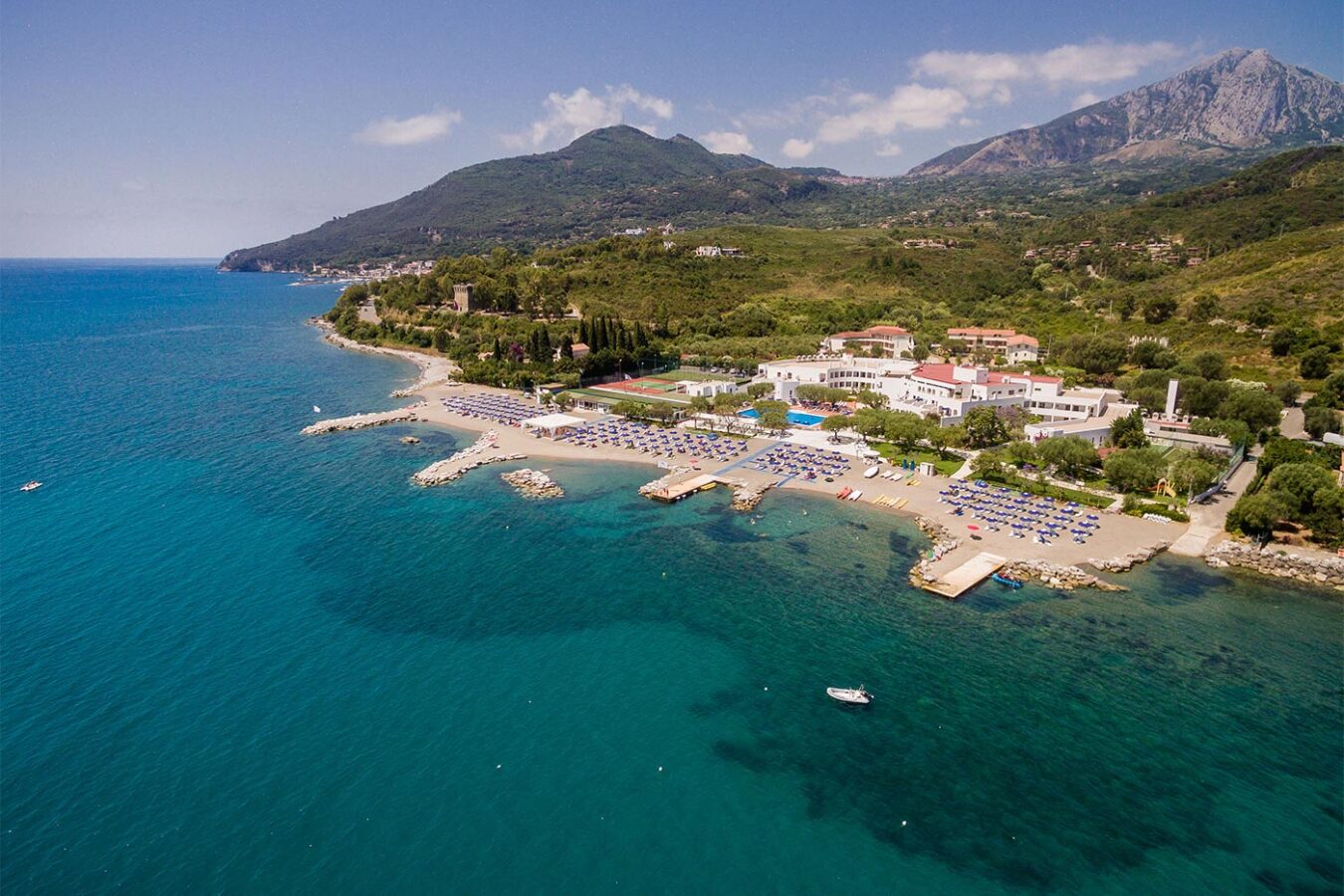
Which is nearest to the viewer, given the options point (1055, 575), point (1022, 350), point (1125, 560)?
point (1055, 575)

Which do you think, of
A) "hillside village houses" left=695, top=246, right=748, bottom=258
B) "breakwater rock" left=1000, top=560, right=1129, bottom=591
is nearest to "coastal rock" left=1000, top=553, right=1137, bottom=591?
"breakwater rock" left=1000, top=560, right=1129, bottom=591

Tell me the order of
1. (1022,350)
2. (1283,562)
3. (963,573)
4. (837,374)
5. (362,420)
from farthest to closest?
(1022,350) < (837,374) < (362,420) < (1283,562) < (963,573)

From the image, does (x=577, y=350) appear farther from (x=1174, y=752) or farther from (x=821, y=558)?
(x=1174, y=752)

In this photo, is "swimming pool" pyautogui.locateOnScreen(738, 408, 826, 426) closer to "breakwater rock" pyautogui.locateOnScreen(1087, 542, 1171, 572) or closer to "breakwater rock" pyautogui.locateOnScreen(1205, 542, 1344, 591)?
"breakwater rock" pyautogui.locateOnScreen(1087, 542, 1171, 572)

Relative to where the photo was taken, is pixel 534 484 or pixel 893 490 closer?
pixel 893 490

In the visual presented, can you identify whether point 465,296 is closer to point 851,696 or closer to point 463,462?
point 463,462

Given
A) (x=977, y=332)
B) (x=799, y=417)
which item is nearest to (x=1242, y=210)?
(x=977, y=332)

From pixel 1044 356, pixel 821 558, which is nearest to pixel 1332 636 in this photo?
pixel 821 558
